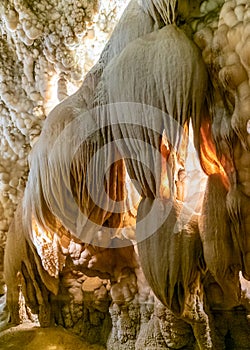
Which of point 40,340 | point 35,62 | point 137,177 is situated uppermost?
point 35,62

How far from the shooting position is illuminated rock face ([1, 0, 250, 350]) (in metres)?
1.38

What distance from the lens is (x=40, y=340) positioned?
2166 millimetres

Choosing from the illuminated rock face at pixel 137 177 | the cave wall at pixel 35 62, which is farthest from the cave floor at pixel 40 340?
the cave wall at pixel 35 62

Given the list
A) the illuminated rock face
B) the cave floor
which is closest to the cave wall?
the illuminated rock face

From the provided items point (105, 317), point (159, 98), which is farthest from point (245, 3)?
point (105, 317)

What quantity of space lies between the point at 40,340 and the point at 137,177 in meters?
0.99

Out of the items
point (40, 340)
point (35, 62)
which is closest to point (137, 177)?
point (40, 340)

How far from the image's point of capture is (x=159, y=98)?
1.41 m

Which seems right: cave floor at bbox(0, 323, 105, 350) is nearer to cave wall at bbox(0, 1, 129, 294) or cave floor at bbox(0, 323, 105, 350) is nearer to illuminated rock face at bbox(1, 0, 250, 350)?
illuminated rock face at bbox(1, 0, 250, 350)

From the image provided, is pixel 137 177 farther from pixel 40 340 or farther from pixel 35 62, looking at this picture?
pixel 35 62

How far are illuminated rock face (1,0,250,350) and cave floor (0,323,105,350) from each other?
0.16ft

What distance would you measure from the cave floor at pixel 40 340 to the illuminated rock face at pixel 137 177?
48mm

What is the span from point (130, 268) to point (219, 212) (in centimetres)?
76

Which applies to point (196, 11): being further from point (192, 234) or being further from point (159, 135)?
point (192, 234)
